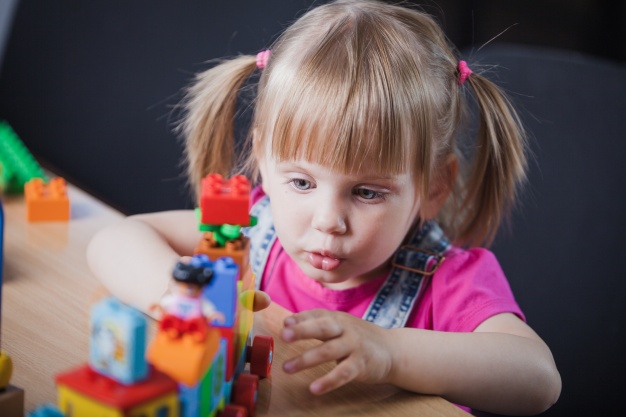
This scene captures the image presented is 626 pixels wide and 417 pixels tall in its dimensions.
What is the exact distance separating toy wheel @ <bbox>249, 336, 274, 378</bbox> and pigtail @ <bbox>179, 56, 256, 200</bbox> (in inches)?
17.1

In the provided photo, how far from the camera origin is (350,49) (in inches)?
31.8

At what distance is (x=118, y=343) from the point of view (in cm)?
45

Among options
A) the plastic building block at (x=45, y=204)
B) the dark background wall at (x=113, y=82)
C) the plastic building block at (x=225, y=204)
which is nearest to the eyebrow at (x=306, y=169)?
the plastic building block at (x=225, y=204)

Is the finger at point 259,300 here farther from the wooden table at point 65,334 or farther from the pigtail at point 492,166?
the pigtail at point 492,166

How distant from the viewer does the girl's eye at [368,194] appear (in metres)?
0.81

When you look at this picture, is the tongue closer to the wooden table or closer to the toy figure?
the wooden table

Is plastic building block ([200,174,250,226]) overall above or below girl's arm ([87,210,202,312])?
above

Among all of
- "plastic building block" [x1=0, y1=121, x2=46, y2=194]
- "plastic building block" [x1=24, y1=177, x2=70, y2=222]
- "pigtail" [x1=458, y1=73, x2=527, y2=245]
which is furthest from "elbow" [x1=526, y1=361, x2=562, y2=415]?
"plastic building block" [x1=0, y1=121, x2=46, y2=194]

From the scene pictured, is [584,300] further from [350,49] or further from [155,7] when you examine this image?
[155,7]

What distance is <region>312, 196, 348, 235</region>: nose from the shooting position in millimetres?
769

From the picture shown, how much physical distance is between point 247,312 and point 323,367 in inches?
3.6

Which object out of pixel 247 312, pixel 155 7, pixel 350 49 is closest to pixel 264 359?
pixel 247 312

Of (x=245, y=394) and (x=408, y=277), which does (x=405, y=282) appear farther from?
(x=245, y=394)

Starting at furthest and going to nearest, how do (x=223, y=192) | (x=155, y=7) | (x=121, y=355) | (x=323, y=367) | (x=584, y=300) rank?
(x=155, y=7) < (x=584, y=300) < (x=323, y=367) < (x=223, y=192) < (x=121, y=355)
